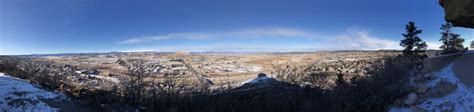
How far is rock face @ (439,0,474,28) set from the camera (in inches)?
235

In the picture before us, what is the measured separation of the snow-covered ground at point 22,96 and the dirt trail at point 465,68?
9.29 m

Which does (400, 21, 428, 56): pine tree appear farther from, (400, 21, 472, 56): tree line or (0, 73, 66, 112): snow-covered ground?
(0, 73, 66, 112): snow-covered ground

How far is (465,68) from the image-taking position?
26.7 ft

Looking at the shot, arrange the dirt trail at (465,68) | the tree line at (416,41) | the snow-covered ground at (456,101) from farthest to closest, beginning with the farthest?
the tree line at (416,41)
the dirt trail at (465,68)
the snow-covered ground at (456,101)

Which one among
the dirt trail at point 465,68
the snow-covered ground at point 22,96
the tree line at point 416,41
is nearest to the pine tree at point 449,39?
the tree line at point 416,41

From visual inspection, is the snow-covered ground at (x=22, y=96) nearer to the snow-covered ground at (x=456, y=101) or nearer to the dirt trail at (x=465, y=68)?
the snow-covered ground at (x=456, y=101)

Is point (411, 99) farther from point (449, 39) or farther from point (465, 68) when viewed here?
point (449, 39)

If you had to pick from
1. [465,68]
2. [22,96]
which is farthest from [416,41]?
[22,96]

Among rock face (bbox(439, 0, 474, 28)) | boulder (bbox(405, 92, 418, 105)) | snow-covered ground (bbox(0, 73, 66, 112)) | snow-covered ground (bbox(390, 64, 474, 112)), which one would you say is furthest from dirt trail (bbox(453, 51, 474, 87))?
snow-covered ground (bbox(0, 73, 66, 112))

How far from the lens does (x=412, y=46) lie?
1877cm

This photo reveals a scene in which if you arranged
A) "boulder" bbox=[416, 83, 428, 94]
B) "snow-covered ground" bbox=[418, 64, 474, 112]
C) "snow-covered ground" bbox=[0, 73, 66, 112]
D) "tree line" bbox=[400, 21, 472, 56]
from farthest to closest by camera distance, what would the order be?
"tree line" bbox=[400, 21, 472, 56], "boulder" bbox=[416, 83, 428, 94], "snow-covered ground" bbox=[418, 64, 474, 112], "snow-covered ground" bbox=[0, 73, 66, 112]

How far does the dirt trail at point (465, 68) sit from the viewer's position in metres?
7.71

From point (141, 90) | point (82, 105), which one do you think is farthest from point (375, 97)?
point (82, 105)

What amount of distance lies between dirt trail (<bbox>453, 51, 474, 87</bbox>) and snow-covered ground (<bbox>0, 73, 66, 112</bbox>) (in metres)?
9.29
